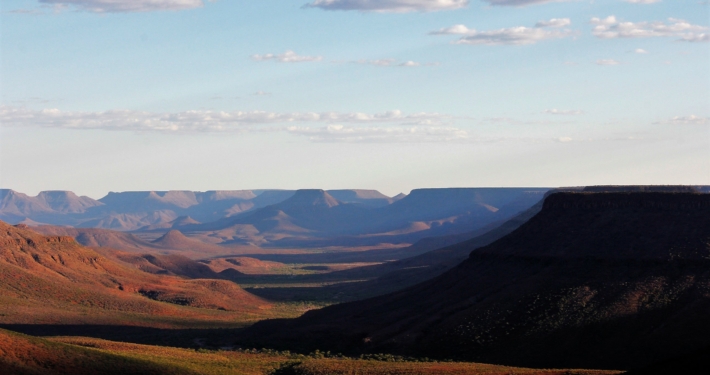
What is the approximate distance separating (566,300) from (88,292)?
62.5 metres

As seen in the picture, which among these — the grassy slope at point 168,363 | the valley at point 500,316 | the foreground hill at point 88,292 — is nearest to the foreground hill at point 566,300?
the valley at point 500,316

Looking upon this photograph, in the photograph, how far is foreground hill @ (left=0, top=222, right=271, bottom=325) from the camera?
97.4 meters

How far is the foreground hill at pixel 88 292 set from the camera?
3834 inches

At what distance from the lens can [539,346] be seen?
62469 mm

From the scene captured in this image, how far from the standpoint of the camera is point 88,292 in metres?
109

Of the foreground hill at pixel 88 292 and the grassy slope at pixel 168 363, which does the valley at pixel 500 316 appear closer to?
the grassy slope at pixel 168 363

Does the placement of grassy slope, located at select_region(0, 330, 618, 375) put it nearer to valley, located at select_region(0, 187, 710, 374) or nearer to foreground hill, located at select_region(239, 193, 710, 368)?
valley, located at select_region(0, 187, 710, 374)

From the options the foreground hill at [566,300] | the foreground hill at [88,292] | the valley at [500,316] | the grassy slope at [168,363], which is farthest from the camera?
the foreground hill at [88,292]

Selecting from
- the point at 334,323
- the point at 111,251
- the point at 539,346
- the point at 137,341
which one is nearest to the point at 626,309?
the point at 539,346

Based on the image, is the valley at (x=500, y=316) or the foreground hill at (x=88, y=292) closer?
the valley at (x=500, y=316)

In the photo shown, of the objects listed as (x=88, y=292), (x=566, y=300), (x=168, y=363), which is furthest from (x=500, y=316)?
(x=88, y=292)

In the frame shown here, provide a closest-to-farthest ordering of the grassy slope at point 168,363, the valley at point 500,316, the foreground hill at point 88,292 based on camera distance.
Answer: the grassy slope at point 168,363 → the valley at point 500,316 → the foreground hill at point 88,292

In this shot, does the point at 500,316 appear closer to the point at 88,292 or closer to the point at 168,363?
the point at 168,363

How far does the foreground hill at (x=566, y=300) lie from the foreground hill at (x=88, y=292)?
23236mm
